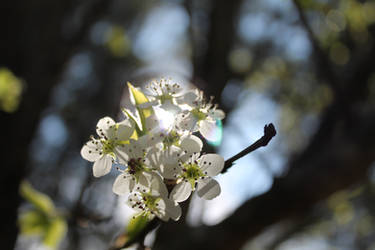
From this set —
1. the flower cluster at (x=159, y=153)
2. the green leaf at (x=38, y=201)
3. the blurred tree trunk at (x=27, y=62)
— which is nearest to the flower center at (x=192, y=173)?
the flower cluster at (x=159, y=153)

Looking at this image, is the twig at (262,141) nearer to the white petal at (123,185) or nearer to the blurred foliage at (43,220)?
the white petal at (123,185)

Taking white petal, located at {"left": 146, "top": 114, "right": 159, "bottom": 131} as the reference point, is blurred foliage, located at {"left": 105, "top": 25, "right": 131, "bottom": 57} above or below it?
above

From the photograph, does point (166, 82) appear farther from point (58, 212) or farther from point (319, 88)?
point (319, 88)

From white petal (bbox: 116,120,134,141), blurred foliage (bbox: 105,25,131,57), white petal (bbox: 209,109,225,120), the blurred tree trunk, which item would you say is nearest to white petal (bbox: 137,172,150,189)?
white petal (bbox: 116,120,134,141)

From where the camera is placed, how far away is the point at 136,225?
1.03 m

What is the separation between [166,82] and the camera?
1.17 meters

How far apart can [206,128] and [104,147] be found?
12.1 inches

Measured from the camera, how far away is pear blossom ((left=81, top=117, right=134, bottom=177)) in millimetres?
1022

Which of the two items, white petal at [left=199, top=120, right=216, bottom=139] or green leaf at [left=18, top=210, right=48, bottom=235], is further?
green leaf at [left=18, top=210, right=48, bottom=235]

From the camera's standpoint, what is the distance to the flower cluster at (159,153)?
0.89 metres

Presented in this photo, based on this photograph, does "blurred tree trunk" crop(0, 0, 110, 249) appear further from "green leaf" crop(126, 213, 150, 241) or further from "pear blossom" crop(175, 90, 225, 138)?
"pear blossom" crop(175, 90, 225, 138)

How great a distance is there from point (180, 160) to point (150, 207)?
6.1 inches

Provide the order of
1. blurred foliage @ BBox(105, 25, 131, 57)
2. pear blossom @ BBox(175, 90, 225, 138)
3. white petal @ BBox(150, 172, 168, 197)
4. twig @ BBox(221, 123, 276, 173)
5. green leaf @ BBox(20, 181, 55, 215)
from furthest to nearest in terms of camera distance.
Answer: blurred foliage @ BBox(105, 25, 131, 57) < green leaf @ BBox(20, 181, 55, 215) < pear blossom @ BBox(175, 90, 225, 138) < white petal @ BBox(150, 172, 168, 197) < twig @ BBox(221, 123, 276, 173)

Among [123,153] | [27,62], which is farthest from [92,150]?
[27,62]
